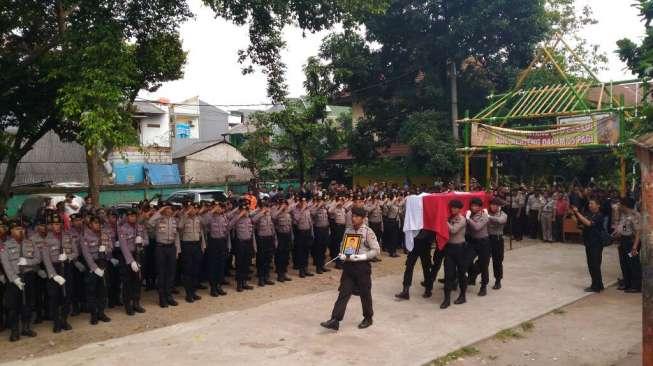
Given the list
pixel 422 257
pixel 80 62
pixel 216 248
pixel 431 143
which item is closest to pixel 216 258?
pixel 216 248

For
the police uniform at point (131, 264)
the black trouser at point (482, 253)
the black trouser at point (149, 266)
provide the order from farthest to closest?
1. the black trouser at point (149, 266)
2. the black trouser at point (482, 253)
3. the police uniform at point (131, 264)

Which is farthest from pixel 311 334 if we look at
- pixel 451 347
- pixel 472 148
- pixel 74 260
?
pixel 472 148

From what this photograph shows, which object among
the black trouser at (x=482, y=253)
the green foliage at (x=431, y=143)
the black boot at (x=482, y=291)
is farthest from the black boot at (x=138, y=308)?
the green foliage at (x=431, y=143)

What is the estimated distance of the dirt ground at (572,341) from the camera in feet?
21.1

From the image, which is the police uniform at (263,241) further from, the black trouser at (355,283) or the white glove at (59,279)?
the white glove at (59,279)

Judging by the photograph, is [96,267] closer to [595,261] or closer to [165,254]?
[165,254]

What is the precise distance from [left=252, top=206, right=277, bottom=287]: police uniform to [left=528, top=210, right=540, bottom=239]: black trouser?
347 inches

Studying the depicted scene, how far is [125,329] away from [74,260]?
1.27m

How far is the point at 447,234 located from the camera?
29.1 feet

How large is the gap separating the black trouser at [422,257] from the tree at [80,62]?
4.93 metres

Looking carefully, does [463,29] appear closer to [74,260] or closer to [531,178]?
[531,178]

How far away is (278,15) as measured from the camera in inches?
462

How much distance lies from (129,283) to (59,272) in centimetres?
109

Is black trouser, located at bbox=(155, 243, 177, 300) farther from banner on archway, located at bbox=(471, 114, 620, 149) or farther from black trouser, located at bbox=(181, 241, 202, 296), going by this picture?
banner on archway, located at bbox=(471, 114, 620, 149)
